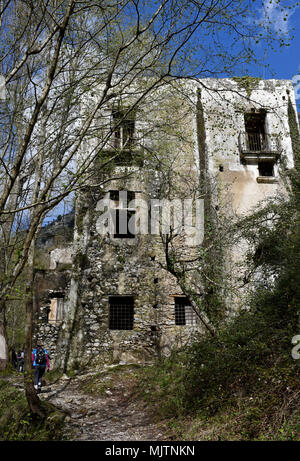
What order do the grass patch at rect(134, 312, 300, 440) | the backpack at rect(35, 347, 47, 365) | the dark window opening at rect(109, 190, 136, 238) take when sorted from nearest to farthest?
the grass patch at rect(134, 312, 300, 440)
the backpack at rect(35, 347, 47, 365)
the dark window opening at rect(109, 190, 136, 238)

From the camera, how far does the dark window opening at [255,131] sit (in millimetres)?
14196

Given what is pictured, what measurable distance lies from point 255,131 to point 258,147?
0.71m

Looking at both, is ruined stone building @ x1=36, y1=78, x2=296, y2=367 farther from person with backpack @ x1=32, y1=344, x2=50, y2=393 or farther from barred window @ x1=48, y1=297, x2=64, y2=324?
barred window @ x1=48, y1=297, x2=64, y2=324

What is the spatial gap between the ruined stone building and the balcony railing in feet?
0.13

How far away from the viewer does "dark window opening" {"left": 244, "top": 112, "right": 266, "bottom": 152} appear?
559 inches

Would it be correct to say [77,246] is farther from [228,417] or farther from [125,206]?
[228,417]

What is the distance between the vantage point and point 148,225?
1253cm

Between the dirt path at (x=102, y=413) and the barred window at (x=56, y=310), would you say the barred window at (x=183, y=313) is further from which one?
the barred window at (x=56, y=310)

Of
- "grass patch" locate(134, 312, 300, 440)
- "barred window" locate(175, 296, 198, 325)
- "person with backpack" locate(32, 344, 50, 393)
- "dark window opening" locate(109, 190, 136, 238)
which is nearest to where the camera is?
"grass patch" locate(134, 312, 300, 440)

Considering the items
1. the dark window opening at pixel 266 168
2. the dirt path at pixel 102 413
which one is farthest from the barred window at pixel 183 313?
the dark window opening at pixel 266 168

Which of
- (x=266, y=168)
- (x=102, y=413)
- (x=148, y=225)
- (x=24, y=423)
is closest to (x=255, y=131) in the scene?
(x=266, y=168)

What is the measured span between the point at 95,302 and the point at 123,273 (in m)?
1.33

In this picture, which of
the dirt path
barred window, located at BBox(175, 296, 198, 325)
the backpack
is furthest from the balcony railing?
the backpack

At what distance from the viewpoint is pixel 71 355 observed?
1113cm
